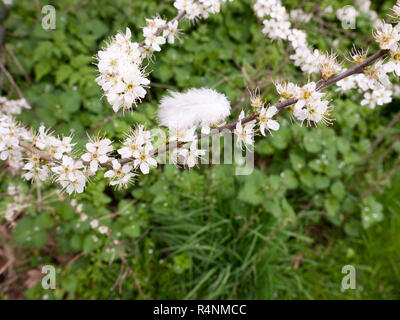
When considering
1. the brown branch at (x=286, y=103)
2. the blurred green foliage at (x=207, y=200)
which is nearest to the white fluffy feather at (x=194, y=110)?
the brown branch at (x=286, y=103)

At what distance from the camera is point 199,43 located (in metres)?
2.94

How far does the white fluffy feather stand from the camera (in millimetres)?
1188

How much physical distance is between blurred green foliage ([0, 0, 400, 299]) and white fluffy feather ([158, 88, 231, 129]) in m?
0.74

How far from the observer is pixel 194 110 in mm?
1216

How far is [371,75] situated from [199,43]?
2025 mm

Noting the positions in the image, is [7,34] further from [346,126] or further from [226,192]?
[346,126]

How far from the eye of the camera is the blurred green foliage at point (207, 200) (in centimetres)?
230

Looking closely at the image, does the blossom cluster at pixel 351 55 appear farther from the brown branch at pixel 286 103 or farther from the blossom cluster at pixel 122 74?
the blossom cluster at pixel 122 74

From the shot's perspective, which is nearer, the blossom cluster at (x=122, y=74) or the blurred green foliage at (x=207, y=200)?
the blossom cluster at (x=122, y=74)

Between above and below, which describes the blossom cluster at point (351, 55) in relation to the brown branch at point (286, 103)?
above

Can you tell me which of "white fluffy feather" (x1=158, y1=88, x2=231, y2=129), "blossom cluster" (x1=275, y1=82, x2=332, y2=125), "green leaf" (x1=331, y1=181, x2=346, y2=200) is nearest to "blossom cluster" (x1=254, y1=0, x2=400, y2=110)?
"blossom cluster" (x1=275, y1=82, x2=332, y2=125)


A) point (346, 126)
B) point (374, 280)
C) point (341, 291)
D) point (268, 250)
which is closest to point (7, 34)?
point (268, 250)

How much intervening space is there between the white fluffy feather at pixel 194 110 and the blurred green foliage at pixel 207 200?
74 centimetres

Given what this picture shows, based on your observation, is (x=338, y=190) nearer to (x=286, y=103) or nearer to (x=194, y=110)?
(x=286, y=103)
